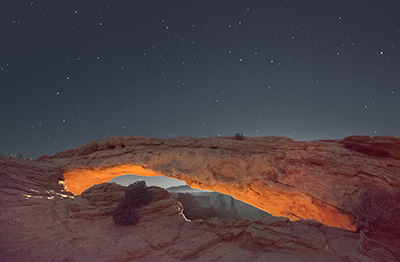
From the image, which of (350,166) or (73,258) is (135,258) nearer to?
(73,258)

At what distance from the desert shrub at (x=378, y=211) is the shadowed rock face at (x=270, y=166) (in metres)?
0.73

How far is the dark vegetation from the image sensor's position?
14336mm

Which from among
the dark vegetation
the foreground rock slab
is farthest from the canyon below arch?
the dark vegetation

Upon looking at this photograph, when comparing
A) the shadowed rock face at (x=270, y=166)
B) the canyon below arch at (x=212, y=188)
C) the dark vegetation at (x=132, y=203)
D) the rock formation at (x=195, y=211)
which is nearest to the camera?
the canyon below arch at (x=212, y=188)

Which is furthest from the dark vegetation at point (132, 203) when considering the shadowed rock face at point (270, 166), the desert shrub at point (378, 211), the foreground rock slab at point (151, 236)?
the desert shrub at point (378, 211)

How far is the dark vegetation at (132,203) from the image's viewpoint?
14.3 m

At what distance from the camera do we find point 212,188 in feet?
61.5

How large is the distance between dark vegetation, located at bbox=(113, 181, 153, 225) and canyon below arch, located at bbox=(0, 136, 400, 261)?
0.55 metres

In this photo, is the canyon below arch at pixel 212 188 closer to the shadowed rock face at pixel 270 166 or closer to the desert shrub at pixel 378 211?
the shadowed rock face at pixel 270 166

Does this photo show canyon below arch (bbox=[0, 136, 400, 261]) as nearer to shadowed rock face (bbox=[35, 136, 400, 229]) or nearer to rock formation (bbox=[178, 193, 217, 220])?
shadowed rock face (bbox=[35, 136, 400, 229])

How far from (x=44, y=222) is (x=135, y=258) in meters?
7.31

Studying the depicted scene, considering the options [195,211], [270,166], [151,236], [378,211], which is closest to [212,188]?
[270,166]

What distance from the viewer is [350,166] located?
53.3 feet

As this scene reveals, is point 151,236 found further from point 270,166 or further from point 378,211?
point 378,211
